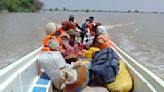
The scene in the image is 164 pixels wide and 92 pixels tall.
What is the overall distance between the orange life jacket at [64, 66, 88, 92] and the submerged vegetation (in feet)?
236

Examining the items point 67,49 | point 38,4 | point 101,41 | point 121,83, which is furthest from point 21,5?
point 121,83

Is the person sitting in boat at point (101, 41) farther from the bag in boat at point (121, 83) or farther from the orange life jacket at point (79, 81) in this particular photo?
the orange life jacket at point (79, 81)

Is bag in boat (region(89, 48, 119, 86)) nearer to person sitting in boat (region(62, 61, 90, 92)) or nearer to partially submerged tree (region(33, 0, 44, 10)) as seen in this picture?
person sitting in boat (region(62, 61, 90, 92))

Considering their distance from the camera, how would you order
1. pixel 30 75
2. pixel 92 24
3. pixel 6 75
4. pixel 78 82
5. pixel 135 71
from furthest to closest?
pixel 92 24
pixel 135 71
pixel 78 82
pixel 30 75
pixel 6 75

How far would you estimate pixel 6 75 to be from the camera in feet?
11.3

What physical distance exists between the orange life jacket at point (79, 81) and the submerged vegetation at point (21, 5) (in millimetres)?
71859

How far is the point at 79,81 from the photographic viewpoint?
4.45 metres

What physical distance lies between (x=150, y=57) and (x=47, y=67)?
1039cm

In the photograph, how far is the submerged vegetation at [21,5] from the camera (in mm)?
77762

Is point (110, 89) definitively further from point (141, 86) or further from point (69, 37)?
point (69, 37)

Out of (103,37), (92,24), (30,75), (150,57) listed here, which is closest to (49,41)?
(30,75)

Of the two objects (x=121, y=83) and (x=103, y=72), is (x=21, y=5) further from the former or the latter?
(x=121, y=83)

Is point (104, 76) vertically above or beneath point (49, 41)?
beneath

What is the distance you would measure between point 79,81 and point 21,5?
9059 cm
